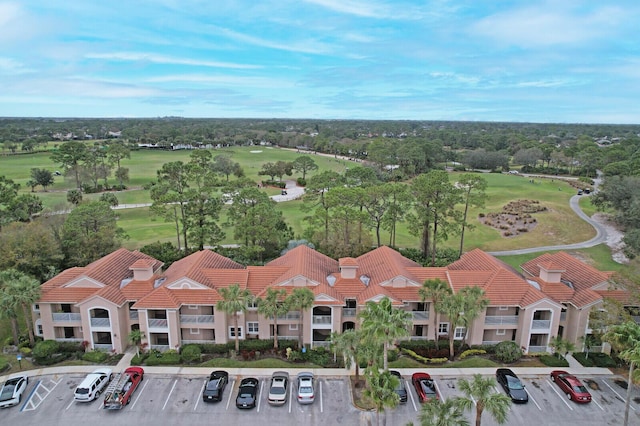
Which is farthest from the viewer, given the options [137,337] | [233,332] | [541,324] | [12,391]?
[233,332]

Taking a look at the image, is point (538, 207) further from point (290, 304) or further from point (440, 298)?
point (290, 304)

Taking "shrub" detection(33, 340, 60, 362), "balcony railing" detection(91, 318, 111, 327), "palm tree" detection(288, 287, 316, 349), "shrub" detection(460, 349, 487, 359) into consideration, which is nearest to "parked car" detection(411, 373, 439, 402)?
"shrub" detection(460, 349, 487, 359)

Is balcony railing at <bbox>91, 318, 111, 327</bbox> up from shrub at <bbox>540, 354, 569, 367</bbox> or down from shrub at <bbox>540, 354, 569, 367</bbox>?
up

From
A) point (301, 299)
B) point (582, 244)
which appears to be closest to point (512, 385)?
point (301, 299)

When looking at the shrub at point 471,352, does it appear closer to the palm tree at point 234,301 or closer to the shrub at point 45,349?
the palm tree at point 234,301

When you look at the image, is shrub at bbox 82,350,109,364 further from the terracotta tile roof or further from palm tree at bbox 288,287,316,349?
palm tree at bbox 288,287,316,349

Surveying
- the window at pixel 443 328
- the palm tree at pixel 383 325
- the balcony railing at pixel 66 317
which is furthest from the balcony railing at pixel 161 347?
the window at pixel 443 328

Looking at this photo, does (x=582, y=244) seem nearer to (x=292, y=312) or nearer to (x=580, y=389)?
(x=580, y=389)
